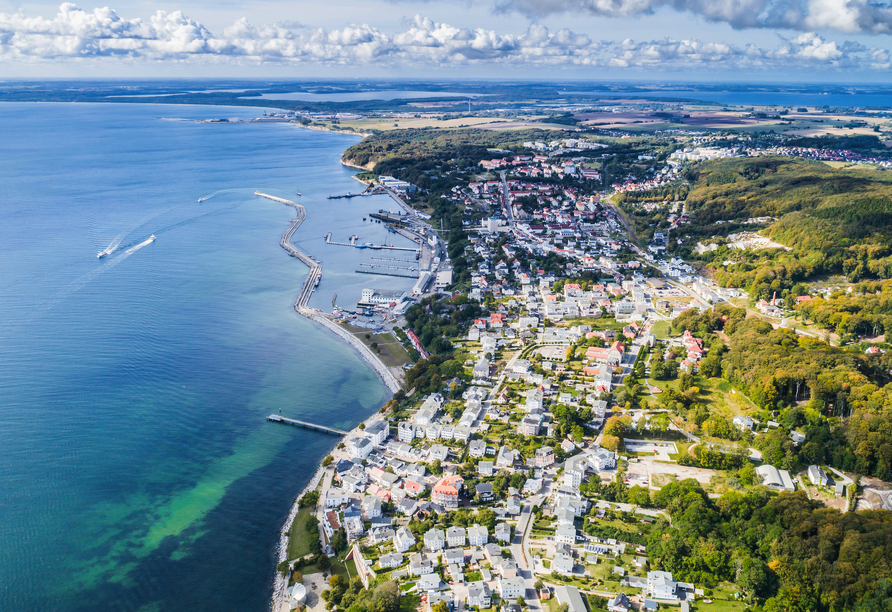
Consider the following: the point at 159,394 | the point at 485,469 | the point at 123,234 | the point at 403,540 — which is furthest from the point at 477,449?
the point at 123,234

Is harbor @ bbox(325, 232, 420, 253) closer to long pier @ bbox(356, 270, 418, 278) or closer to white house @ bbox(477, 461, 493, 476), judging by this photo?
long pier @ bbox(356, 270, 418, 278)

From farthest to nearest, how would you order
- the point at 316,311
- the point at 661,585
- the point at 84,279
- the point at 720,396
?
the point at 84,279, the point at 316,311, the point at 720,396, the point at 661,585

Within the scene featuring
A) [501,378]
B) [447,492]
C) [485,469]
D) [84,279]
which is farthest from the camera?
[84,279]

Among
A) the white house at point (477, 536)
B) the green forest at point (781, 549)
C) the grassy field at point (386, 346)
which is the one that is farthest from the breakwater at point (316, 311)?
the green forest at point (781, 549)

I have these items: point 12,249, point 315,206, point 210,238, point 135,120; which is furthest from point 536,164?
point 135,120

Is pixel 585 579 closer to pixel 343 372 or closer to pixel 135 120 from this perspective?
pixel 343 372

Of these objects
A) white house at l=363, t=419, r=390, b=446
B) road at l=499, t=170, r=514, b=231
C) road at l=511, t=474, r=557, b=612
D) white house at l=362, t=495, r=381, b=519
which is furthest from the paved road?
road at l=499, t=170, r=514, b=231

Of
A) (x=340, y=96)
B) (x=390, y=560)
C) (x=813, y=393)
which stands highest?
(x=340, y=96)

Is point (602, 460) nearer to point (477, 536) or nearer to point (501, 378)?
point (477, 536)
